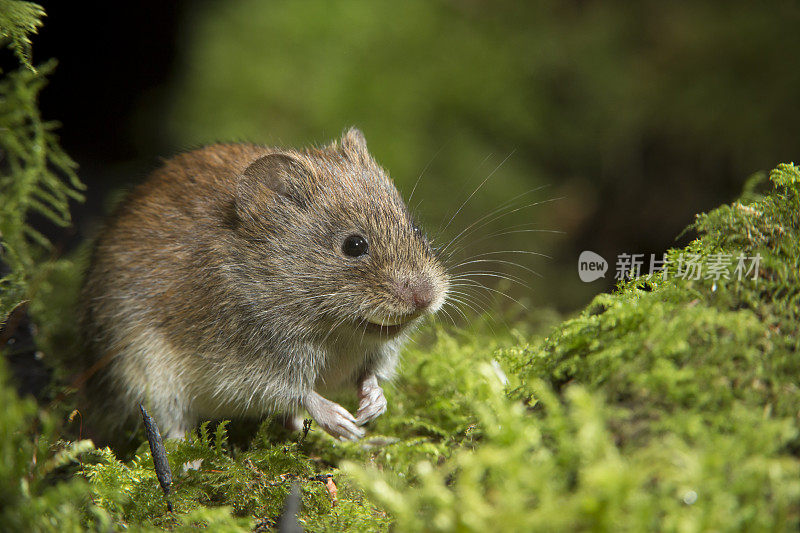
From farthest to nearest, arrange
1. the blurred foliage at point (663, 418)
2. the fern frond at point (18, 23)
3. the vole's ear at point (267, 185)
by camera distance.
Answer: the vole's ear at point (267, 185) → the fern frond at point (18, 23) → the blurred foliage at point (663, 418)

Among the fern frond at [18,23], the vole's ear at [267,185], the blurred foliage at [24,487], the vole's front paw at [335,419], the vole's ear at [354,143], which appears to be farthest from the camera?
the vole's ear at [354,143]

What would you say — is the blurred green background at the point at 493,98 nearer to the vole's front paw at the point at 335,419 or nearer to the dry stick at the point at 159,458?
the vole's front paw at the point at 335,419

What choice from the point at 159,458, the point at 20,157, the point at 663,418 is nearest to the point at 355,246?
the point at 159,458

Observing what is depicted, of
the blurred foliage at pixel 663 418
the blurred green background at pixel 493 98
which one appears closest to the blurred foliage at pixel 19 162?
the blurred foliage at pixel 663 418

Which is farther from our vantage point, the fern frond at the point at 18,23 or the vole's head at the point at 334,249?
the vole's head at the point at 334,249

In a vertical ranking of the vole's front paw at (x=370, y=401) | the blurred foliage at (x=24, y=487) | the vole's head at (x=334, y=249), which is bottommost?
the blurred foliage at (x=24, y=487)

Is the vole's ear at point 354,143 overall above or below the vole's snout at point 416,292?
above

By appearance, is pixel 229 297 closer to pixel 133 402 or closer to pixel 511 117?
pixel 133 402

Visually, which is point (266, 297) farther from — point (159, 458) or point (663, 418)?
point (663, 418)
